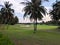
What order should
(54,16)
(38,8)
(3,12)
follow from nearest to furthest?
(38,8), (54,16), (3,12)

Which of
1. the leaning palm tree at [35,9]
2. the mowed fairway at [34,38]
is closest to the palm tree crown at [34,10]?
the leaning palm tree at [35,9]

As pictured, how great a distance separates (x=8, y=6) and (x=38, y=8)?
89.3 ft

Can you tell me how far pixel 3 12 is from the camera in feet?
252

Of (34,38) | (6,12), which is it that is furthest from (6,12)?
(34,38)

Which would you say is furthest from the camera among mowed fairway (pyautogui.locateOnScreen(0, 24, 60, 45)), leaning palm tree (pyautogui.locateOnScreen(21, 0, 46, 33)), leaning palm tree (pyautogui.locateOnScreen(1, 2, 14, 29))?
leaning palm tree (pyautogui.locateOnScreen(1, 2, 14, 29))

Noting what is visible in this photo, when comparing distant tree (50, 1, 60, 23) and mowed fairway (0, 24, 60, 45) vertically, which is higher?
distant tree (50, 1, 60, 23)

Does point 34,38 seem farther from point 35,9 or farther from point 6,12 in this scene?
point 6,12

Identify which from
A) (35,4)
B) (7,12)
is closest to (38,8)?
(35,4)

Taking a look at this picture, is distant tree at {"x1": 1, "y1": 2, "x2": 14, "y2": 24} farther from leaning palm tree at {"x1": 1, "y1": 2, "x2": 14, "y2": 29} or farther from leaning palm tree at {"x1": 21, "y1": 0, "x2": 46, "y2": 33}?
leaning palm tree at {"x1": 21, "y1": 0, "x2": 46, "y2": 33}

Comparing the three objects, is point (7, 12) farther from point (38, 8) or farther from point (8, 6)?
point (38, 8)

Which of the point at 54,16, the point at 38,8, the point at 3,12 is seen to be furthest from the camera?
the point at 3,12

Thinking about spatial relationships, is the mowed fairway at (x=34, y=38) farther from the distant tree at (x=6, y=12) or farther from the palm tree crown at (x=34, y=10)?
the distant tree at (x=6, y=12)

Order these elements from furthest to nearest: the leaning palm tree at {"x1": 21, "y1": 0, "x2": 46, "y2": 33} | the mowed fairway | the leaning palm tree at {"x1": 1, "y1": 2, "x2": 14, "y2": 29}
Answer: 1. the leaning palm tree at {"x1": 1, "y1": 2, "x2": 14, "y2": 29}
2. the leaning palm tree at {"x1": 21, "y1": 0, "x2": 46, "y2": 33}
3. the mowed fairway

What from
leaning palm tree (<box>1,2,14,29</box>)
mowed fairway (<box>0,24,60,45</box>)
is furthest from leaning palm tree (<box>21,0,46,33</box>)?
leaning palm tree (<box>1,2,14,29</box>)
